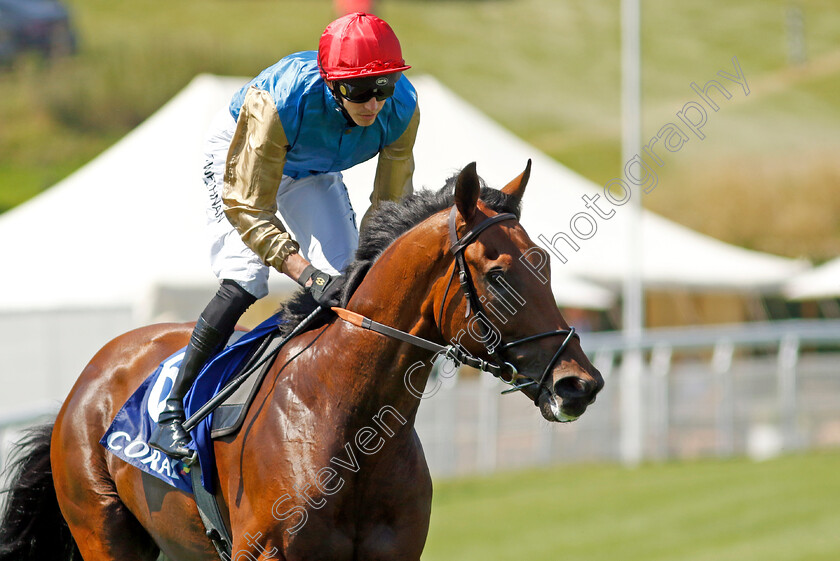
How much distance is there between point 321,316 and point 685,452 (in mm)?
8255

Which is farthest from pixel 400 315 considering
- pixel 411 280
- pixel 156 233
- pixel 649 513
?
pixel 156 233

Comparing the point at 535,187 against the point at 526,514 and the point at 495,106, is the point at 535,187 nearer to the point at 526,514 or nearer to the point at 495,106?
the point at 526,514

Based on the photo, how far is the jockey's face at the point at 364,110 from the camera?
3352 mm

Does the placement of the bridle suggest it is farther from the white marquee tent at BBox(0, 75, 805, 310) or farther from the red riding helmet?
the white marquee tent at BBox(0, 75, 805, 310)

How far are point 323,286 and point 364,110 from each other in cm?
55

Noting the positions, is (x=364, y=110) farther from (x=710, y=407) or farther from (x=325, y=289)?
(x=710, y=407)

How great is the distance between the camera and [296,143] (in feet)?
11.5

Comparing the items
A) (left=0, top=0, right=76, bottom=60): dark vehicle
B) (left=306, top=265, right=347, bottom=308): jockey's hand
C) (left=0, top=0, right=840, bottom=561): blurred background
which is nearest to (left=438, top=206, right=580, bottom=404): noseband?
(left=306, top=265, right=347, bottom=308): jockey's hand

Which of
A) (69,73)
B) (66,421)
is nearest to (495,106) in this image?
(69,73)

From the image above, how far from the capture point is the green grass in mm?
7543

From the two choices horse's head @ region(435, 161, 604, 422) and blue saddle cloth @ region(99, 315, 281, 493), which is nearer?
horse's head @ region(435, 161, 604, 422)

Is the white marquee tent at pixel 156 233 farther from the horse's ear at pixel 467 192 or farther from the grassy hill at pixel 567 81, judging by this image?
the grassy hill at pixel 567 81

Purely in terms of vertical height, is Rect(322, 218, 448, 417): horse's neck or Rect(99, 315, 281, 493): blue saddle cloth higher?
Rect(322, 218, 448, 417): horse's neck

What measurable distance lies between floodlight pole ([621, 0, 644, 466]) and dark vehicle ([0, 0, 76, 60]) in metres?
26.8
